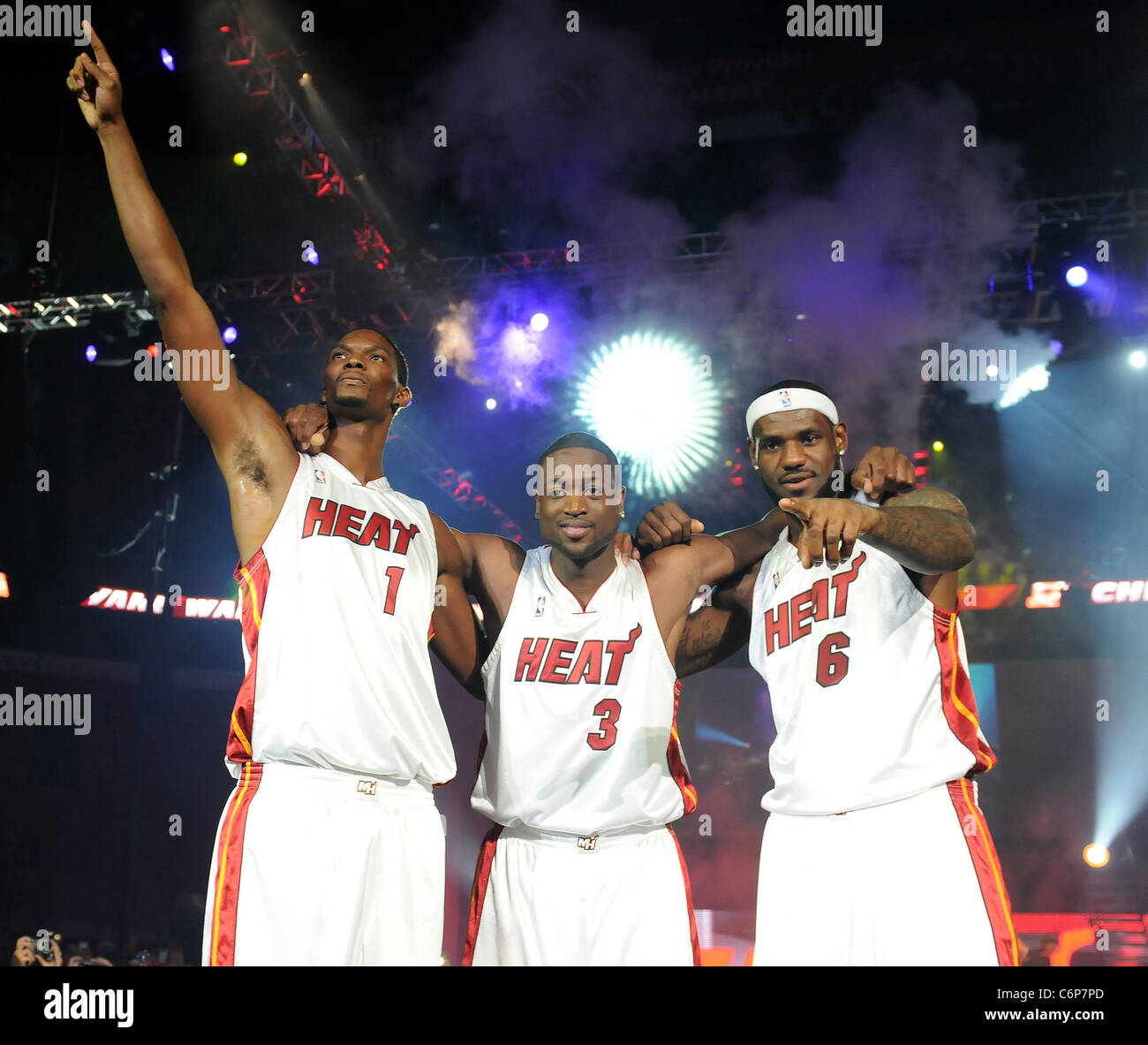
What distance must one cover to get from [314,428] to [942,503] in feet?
7.12

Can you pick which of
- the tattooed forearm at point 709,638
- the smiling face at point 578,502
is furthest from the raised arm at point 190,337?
the tattooed forearm at point 709,638

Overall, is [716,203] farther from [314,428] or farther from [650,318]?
[314,428]

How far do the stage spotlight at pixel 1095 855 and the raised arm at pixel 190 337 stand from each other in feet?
33.8

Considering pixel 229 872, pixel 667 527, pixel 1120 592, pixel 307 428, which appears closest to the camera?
pixel 229 872

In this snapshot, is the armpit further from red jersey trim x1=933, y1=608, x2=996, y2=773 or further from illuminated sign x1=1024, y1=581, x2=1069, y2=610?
illuminated sign x1=1024, y1=581, x2=1069, y2=610

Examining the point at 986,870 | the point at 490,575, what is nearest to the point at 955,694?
the point at 986,870

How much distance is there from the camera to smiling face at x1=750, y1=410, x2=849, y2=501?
347cm

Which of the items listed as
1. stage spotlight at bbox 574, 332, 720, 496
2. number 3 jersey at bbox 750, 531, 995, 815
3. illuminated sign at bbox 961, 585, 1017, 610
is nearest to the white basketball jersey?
number 3 jersey at bbox 750, 531, 995, 815

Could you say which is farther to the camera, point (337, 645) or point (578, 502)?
point (578, 502)

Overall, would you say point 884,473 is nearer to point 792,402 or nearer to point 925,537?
point 925,537

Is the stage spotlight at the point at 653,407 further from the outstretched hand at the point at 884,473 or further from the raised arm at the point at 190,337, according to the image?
the raised arm at the point at 190,337

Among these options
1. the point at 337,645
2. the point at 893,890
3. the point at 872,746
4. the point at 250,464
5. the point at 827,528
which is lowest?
the point at 893,890

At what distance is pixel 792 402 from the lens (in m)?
3.56

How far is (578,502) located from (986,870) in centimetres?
179
